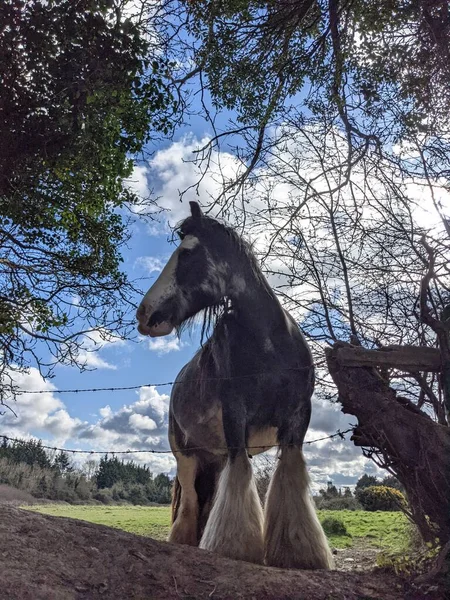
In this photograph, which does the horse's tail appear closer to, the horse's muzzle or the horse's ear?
the horse's muzzle

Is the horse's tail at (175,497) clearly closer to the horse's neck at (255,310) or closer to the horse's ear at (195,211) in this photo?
the horse's neck at (255,310)

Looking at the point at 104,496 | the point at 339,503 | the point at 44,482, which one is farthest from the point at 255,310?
the point at 104,496

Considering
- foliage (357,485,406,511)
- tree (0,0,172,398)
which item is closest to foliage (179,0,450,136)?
tree (0,0,172,398)

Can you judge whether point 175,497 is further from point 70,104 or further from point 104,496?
point 104,496

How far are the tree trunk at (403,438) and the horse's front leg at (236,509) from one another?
0.88m

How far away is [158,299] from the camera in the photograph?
347 cm

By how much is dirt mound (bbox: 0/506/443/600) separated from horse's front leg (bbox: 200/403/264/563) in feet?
0.61

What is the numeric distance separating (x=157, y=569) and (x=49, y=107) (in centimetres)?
388

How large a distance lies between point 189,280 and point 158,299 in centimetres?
31

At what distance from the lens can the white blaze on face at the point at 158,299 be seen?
3441 mm

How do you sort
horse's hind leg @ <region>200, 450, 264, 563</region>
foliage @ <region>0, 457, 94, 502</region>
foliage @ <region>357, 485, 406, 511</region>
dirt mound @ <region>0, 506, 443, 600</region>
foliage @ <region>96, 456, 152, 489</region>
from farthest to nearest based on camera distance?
foliage @ <region>96, 456, 152, 489</region> → foliage @ <region>0, 457, 94, 502</region> → foliage @ <region>357, 485, 406, 511</region> → horse's hind leg @ <region>200, 450, 264, 563</region> → dirt mound @ <region>0, 506, 443, 600</region>

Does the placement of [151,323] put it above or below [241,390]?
above

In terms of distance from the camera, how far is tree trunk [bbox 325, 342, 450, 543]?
11.0 feet

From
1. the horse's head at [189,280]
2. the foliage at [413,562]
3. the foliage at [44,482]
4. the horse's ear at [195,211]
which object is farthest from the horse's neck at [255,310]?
the foliage at [44,482]
